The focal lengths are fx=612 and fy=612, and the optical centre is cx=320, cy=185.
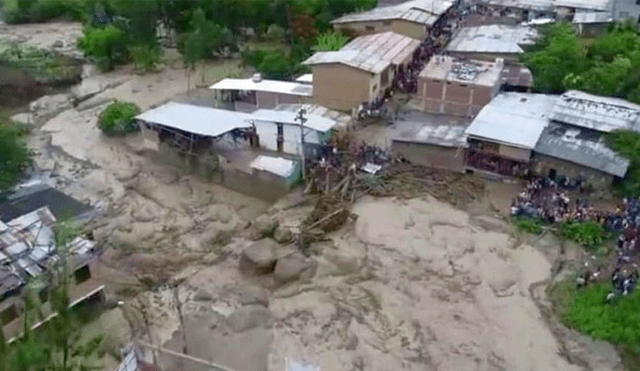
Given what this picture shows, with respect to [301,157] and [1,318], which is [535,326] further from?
[1,318]

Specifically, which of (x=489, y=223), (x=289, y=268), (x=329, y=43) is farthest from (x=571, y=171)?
(x=329, y=43)

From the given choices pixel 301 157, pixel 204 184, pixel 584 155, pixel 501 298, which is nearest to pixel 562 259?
pixel 501 298

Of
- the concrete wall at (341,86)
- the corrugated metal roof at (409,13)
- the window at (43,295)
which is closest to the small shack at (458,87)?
the concrete wall at (341,86)

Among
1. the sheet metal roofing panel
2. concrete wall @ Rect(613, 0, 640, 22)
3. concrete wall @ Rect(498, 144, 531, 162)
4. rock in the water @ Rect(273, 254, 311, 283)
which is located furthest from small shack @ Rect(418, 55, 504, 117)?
concrete wall @ Rect(613, 0, 640, 22)

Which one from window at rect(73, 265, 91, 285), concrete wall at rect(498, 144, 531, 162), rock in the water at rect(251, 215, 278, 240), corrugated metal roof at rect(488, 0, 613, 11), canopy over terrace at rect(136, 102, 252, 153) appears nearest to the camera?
window at rect(73, 265, 91, 285)

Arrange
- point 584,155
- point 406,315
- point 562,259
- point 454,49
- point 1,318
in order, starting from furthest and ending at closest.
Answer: point 454,49, point 584,155, point 562,259, point 406,315, point 1,318

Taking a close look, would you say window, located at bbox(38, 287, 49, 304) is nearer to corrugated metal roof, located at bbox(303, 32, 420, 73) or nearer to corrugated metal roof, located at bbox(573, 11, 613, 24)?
corrugated metal roof, located at bbox(303, 32, 420, 73)
